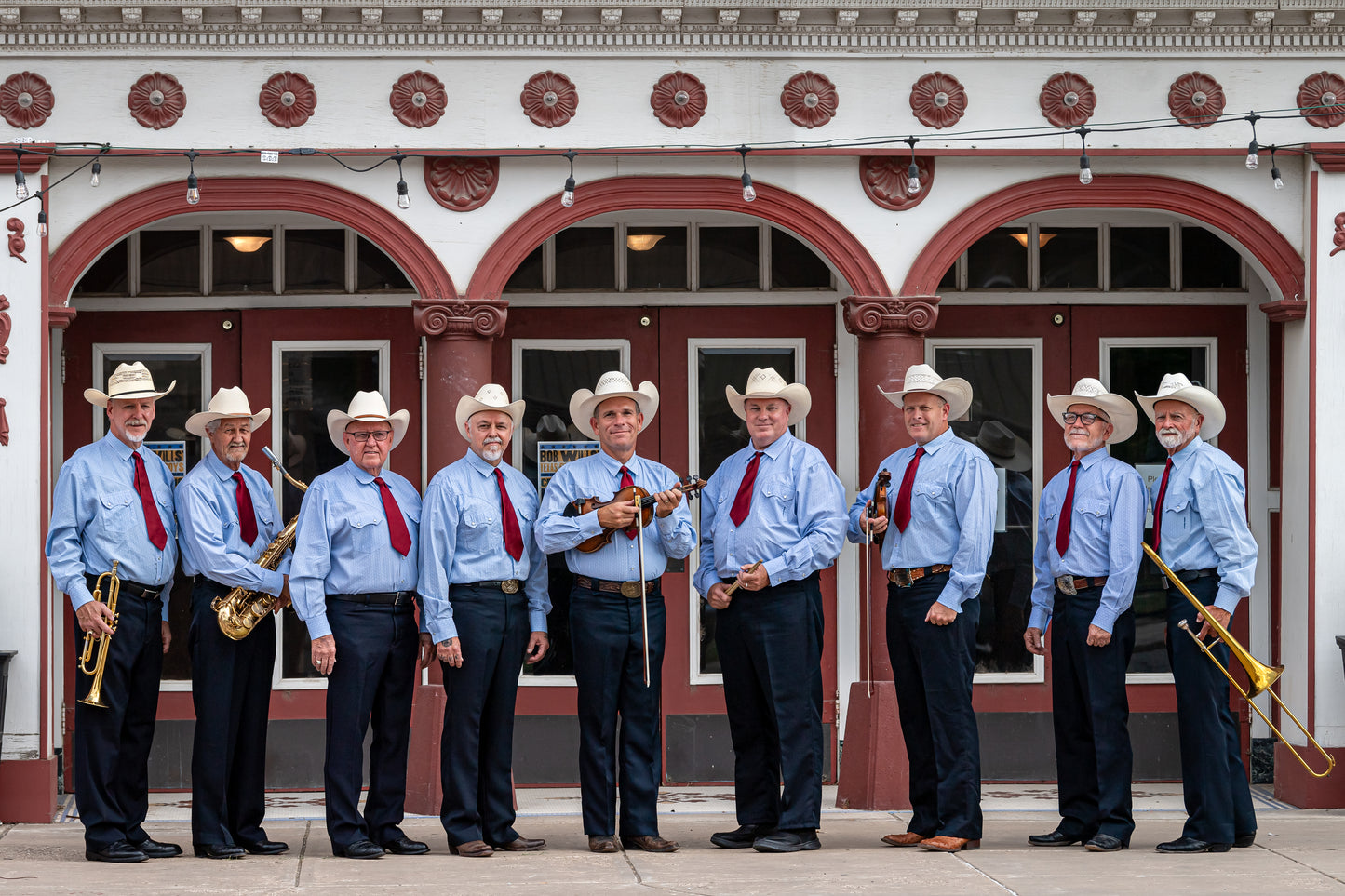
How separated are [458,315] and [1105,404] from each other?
3422 mm

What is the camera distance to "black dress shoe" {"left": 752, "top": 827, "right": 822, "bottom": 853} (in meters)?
7.57

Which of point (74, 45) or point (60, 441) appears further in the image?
point (60, 441)

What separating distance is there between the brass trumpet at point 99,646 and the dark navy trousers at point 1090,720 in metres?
4.13

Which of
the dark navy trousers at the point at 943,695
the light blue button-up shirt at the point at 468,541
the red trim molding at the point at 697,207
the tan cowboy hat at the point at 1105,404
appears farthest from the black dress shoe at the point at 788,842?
the red trim molding at the point at 697,207

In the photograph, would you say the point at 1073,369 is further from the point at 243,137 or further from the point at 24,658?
the point at 24,658

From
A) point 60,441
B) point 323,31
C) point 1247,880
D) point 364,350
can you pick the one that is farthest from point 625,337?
point 1247,880

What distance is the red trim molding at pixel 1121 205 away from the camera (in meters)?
9.32

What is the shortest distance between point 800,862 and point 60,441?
205 inches

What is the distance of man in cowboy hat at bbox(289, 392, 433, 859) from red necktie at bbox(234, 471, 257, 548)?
32 centimetres

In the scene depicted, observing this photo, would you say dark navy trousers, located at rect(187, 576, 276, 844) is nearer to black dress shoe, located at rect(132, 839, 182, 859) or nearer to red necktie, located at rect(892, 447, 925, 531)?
black dress shoe, located at rect(132, 839, 182, 859)

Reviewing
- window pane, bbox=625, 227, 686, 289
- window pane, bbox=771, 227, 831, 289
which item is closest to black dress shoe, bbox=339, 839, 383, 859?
window pane, bbox=625, 227, 686, 289

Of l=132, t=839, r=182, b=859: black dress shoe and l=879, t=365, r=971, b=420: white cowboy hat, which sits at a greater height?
l=879, t=365, r=971, b=420: white cowboy hat

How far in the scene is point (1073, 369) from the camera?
10281mm

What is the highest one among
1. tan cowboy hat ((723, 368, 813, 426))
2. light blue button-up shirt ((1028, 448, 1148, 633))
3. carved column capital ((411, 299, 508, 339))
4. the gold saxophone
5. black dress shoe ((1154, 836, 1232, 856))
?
carved column capital ((411, 299, 508, 339))
